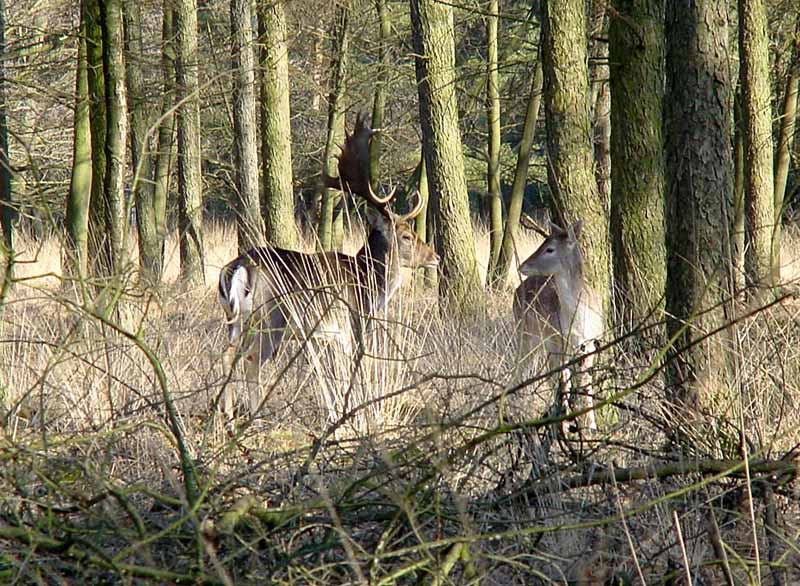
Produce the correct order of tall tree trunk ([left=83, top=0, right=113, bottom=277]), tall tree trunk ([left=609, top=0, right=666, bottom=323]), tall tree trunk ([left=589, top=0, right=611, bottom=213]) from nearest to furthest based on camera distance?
→ tall tree trunk ([left=609, top=0, right=666, bottom=323]), tall tree trunk ([left=83, top=0, right=113, bottom=277]), tall tree trunk ([left=589, top=0, right=611, bottom=213])

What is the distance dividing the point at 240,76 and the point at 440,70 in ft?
11.0

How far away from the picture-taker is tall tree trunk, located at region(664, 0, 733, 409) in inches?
190

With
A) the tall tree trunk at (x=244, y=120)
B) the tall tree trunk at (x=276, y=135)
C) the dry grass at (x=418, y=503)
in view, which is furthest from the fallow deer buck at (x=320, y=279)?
the tall tree trunk at (x=244, y=120)

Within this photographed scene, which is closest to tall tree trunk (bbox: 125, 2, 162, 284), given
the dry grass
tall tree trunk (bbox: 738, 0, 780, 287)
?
tall tree trunk (bbox: 738, 0, 780, 287)

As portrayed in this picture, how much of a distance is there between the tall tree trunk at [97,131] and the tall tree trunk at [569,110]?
361 cm

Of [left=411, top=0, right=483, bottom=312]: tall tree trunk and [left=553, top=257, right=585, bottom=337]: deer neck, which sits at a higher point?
[left=411, top=0, right=483, bottom=312]: tall tree trunk

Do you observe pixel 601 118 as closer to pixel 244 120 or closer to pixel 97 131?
pixel 244 120

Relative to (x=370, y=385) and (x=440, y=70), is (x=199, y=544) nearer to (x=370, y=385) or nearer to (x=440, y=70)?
(x=370, y=385)

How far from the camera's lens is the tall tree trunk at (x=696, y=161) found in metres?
4.83

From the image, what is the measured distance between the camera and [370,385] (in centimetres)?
609

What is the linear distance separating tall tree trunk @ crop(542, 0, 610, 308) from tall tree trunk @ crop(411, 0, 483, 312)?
141 inches

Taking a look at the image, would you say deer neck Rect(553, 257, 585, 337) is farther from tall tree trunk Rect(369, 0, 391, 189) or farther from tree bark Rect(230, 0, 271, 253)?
tall tree trunk Rect(369, 0, 391, 189)

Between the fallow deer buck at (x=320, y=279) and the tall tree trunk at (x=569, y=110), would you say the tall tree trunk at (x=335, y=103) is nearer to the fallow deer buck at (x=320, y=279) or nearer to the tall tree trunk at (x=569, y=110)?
the fallow deer buck at (x=320, y=279)

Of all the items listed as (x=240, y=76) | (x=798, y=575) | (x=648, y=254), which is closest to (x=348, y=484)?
(x=798, y=575)
